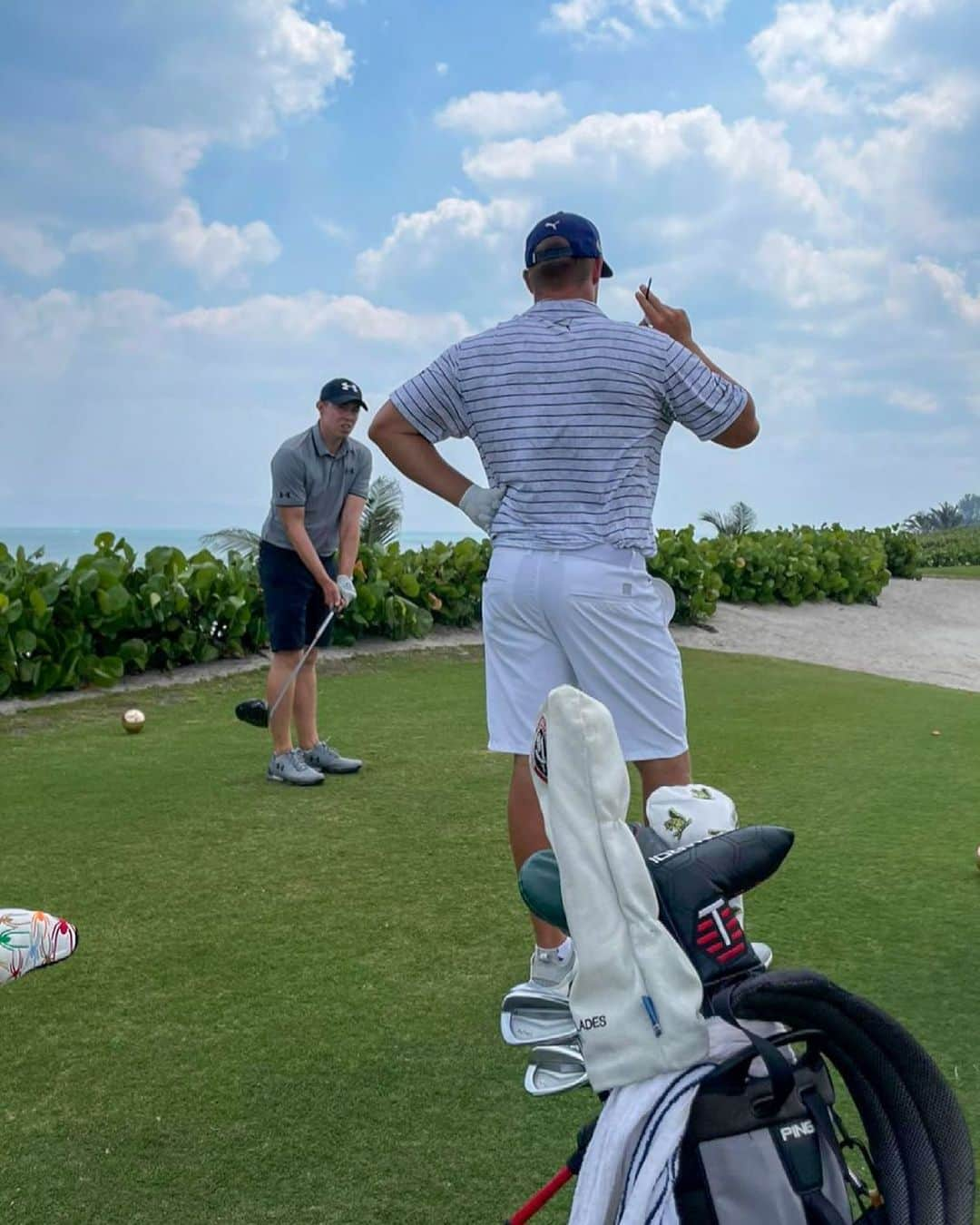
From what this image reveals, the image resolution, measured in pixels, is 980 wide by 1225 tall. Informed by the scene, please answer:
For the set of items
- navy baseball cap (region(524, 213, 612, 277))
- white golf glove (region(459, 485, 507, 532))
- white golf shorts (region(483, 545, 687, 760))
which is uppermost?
navy baseball cap (region(524, 213, 612, 277))

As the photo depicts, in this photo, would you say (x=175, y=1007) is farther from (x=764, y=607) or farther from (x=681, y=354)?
(x=764, y=607)

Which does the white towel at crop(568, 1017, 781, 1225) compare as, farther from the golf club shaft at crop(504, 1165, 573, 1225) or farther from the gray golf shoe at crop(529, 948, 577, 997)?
the gray golf shoe at crop(529, 948, 577, 997)

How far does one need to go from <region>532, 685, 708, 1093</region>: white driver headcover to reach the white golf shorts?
123cm

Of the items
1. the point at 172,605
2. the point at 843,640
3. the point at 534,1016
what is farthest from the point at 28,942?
the point at 843,640

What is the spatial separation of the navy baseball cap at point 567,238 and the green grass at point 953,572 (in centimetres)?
1695

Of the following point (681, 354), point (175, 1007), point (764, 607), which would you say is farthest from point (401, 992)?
point (764, 607)

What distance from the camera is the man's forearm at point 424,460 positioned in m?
3.08

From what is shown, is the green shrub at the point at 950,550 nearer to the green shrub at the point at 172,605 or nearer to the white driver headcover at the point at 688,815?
the green shrub at the point at 172,605

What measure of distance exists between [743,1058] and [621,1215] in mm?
228

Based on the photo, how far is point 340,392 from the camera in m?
5.53

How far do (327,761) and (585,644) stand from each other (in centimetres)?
336

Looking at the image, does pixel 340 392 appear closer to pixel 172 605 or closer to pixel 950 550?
pixel 172 605

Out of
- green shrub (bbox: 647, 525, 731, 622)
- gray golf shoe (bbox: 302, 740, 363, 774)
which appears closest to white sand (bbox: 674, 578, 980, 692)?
green shrub (bbox: 647, 525, 731, 622)

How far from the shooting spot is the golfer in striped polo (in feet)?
9.34
